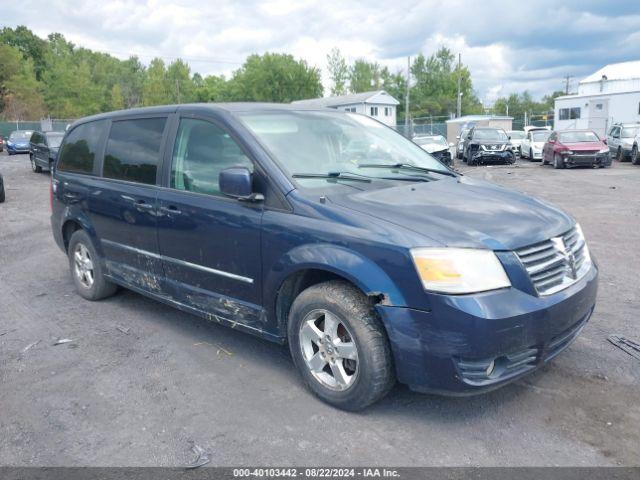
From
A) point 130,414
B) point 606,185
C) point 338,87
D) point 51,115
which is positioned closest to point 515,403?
point 130,414

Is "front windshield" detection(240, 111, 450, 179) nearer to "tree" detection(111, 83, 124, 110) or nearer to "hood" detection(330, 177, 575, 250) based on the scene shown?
"hood" detection(330, 177, 575, 250)

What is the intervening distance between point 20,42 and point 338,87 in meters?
52.6

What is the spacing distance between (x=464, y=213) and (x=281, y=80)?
82.6 metres

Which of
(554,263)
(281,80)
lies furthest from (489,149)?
(281,80)

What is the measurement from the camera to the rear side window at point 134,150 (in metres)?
4.60

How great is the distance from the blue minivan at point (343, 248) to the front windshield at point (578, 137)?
18183 millimetres

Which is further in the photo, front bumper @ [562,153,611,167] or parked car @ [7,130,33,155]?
parked car @ [7,130,33,155]

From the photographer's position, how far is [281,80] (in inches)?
3243

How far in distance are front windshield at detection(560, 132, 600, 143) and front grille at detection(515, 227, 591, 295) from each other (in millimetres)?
19187

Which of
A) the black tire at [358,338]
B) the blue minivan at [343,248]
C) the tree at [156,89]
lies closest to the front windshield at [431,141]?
the blue minivan at [343,248]

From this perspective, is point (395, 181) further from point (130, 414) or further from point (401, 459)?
point (130, 414)

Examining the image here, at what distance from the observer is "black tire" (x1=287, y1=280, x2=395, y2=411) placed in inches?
125

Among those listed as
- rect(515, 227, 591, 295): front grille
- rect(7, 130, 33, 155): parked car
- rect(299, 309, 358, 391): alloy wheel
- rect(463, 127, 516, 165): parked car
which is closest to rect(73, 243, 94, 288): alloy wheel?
rect(299, 309, 358, 391): alloy wheel

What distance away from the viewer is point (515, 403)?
3457 mm
